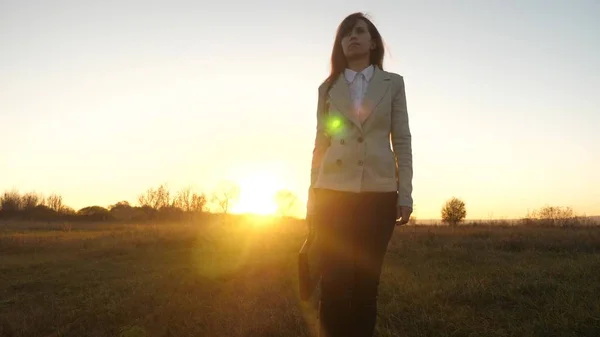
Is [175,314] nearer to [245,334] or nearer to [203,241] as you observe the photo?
[245,334]

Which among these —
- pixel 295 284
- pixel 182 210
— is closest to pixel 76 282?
pixel 295 284

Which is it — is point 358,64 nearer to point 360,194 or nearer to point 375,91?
point 375,91

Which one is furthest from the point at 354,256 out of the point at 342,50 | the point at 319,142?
the point at 342,50

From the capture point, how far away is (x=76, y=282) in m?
9.70

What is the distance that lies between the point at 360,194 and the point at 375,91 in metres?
0.66

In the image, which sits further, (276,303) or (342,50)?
(276,303)

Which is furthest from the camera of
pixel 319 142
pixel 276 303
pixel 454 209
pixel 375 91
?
pixel 454 209

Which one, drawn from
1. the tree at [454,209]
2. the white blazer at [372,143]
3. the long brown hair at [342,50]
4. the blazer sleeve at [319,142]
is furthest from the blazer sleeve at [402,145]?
the tree at [454,209]

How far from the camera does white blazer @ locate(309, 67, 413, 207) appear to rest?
2736mm

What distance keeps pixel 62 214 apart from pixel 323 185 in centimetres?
8747

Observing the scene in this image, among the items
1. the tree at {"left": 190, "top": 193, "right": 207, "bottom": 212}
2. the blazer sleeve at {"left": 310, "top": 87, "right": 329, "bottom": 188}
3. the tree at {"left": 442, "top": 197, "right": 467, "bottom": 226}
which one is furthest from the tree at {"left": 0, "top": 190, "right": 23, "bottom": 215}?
the blazer sleeve at {"left": 310, "top": 87, "right": 329, "bottom": 188}

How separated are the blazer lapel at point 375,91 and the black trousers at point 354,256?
1.72 ft

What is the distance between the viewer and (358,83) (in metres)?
2.94

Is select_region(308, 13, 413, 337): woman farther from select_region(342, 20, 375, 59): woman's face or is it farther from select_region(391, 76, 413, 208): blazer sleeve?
select_region(342, 20, 375, 59): woman's face
